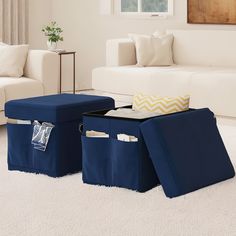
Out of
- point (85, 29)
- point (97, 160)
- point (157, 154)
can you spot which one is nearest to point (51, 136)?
point (97, 160)

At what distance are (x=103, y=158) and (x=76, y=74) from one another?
4527 millimetres

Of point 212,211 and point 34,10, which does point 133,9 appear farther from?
point 212,211

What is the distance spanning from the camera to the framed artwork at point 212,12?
6938 mm

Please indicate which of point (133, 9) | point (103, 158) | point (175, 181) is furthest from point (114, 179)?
point (133, 9)

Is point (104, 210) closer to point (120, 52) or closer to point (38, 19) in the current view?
point (120, 52)

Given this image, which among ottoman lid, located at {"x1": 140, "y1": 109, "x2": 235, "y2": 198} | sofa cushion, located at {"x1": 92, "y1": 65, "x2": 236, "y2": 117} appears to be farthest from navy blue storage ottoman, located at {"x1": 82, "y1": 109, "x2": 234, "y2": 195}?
sofa cushion, located at {"x1": 92, "y1": 65, "x2": 236, "y2": 117}

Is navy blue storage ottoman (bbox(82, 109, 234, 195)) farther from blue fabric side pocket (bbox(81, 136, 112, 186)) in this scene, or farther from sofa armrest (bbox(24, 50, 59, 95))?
sofa armrest (bbox(24, 50, 59, 95))

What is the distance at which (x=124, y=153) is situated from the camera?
3887 mm

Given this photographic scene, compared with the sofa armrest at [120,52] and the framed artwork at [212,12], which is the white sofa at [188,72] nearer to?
the sofa armrest at [120,52]

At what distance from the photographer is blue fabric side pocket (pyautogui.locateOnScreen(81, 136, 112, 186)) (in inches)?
157

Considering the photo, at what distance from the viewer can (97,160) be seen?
4.01 m

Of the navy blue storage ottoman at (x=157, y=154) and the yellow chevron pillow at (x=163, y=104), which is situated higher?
the yellow chevron pillow at (x=163, y=104)

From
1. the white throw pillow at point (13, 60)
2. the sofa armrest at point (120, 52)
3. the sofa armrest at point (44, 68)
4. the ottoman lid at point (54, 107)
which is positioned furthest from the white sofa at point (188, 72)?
the ottoman lid at point (54, 107)

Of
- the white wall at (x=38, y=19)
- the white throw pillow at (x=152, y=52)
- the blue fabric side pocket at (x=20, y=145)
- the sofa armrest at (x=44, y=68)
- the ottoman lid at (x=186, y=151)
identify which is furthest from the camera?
the white wall at (x=38, y=19)
